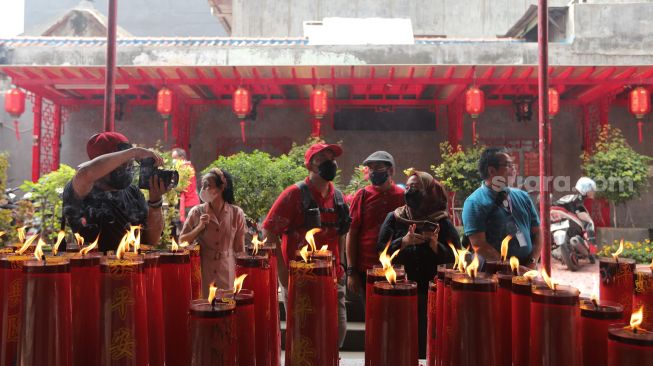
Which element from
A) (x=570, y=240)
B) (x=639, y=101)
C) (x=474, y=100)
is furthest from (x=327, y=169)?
(x=639, y=101)

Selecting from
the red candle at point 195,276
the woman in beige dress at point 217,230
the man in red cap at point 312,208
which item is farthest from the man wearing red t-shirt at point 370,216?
the red candle at point 195,276

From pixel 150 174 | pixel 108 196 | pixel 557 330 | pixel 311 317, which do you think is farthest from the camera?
pixel 108 196

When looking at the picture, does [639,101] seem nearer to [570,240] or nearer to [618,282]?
[570,240]

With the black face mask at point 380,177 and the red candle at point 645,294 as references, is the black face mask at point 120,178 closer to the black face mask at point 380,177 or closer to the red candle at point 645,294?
the black face mask at point 380,177

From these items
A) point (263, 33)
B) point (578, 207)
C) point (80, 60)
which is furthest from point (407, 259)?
point (263, 33)

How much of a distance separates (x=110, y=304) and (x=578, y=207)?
24.3ft

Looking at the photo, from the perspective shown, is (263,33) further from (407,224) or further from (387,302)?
(387,302)

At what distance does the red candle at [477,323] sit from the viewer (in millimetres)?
902

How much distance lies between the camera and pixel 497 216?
8.40 feet

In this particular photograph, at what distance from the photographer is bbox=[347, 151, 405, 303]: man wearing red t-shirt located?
109 inches

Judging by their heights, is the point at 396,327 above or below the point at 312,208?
below

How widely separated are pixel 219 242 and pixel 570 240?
5306mm

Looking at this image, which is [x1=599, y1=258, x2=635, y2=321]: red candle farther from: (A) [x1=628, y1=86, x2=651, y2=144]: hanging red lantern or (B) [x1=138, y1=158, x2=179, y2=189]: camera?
(A) [x1=628, y1=86, x2=651, y2=144]: hanging red lantern

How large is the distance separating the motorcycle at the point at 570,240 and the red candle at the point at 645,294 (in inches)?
234
